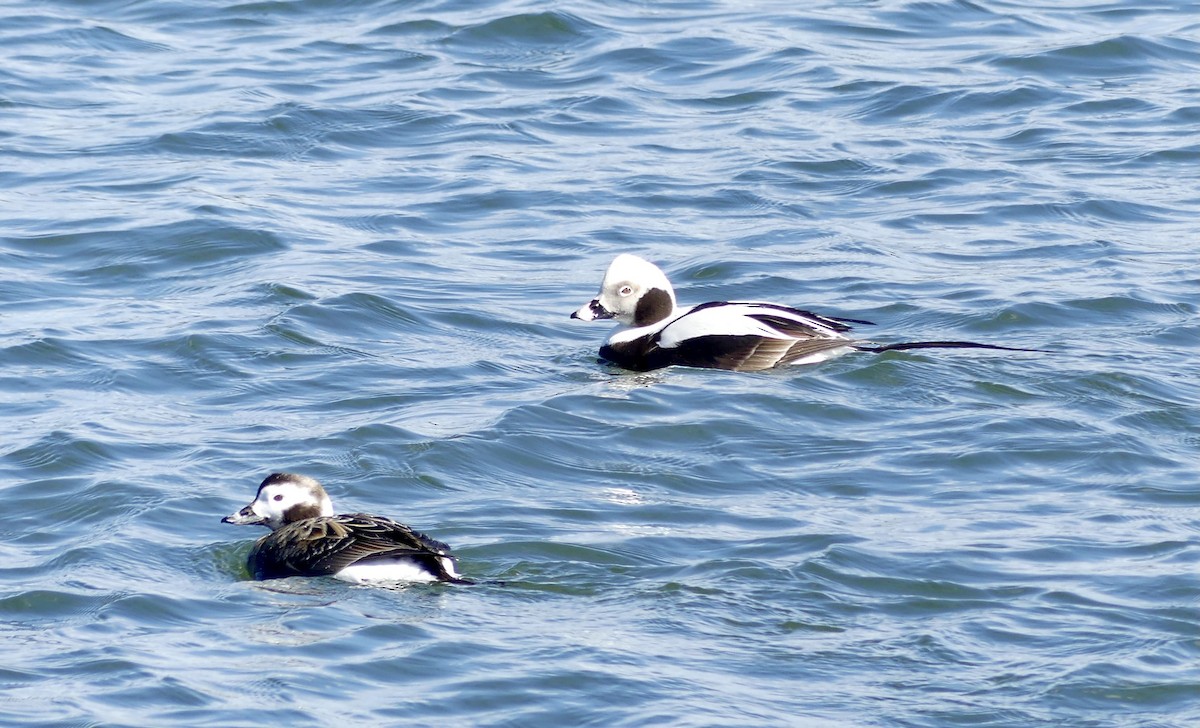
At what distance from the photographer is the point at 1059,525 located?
739 centimetres

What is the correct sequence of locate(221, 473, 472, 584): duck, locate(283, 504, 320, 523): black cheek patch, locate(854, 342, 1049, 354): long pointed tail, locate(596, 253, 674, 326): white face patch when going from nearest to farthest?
1. locate(221, 473, 472, 584): duck
2. locate(283, 504, 320, 523): black cheek patch
3. locate(854, 342, 1049, 354): long pointed tail
4. locate(596, 253, 674, 326): white face patch

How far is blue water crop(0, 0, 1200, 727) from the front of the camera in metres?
6.23

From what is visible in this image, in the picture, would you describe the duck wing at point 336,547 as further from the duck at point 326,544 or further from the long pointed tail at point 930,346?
the long pointed tail at point 930,346

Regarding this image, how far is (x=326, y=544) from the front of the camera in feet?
23.4

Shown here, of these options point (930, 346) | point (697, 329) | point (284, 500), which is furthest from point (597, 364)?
point (284, 500)

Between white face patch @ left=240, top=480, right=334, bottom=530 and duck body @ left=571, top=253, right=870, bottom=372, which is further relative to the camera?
duck body @ left=571, top=253, right=870, bottom=372

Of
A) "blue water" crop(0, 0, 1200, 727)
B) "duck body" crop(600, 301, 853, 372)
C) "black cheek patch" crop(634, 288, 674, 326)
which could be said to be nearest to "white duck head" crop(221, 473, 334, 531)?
"blue water" crop(0, 0, 1200, 727)

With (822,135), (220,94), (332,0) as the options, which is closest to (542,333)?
(822,135)

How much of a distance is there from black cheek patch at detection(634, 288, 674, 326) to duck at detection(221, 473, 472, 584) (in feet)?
10.5

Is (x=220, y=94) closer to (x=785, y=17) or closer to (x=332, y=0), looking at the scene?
(x=332, y=0)

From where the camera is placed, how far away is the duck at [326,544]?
6.89 meters

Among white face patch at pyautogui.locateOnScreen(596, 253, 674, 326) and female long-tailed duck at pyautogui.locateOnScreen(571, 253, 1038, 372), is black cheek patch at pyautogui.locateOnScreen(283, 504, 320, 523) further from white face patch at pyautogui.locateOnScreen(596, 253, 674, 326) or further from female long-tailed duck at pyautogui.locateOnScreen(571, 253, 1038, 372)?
white face patch at pyautogui.locateOnScreen(596, 253, 674, 326)

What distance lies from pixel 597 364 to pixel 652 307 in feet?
1.47

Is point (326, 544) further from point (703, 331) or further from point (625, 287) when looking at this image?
point (625, 287)
